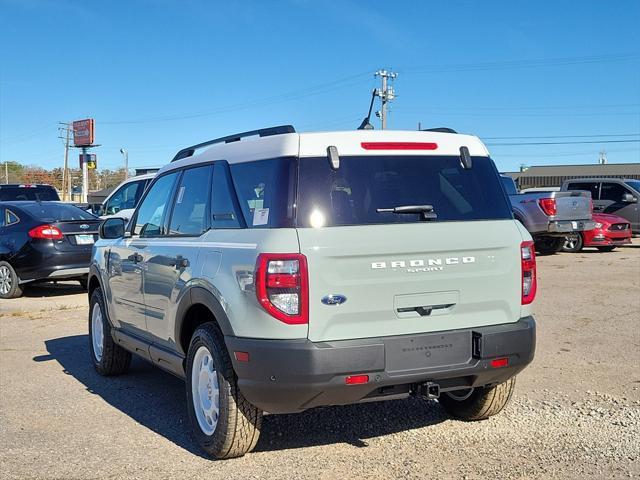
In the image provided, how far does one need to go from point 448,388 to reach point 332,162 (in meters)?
1.56

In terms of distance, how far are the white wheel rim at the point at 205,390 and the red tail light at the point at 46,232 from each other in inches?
314

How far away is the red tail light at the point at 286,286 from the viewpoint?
387cm

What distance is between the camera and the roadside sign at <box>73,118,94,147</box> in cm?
7375

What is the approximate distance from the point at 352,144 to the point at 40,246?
8.82 m

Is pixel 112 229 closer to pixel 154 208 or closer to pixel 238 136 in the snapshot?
pixel 154 208

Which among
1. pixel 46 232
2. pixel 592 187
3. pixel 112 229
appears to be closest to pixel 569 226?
pixel 592 187

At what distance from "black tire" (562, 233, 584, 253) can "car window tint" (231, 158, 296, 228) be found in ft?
48.0

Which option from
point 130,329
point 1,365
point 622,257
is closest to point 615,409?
point 130,329

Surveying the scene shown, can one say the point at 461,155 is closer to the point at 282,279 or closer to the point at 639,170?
the point at 282,279

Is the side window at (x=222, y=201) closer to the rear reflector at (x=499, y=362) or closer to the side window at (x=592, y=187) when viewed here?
the rear reflector at (x=499, y=362)

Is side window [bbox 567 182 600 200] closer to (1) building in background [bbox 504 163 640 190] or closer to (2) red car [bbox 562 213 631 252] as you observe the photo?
(2) red car [bbox 562 213 631 252]

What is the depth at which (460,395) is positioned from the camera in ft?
16.8

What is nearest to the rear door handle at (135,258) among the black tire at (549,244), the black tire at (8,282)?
the black tire at (8,282)

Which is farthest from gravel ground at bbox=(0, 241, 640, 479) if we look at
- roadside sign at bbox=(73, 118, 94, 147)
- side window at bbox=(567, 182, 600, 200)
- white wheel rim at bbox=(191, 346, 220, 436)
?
roadside sign at bbox=(73, 118, 94, 147)
